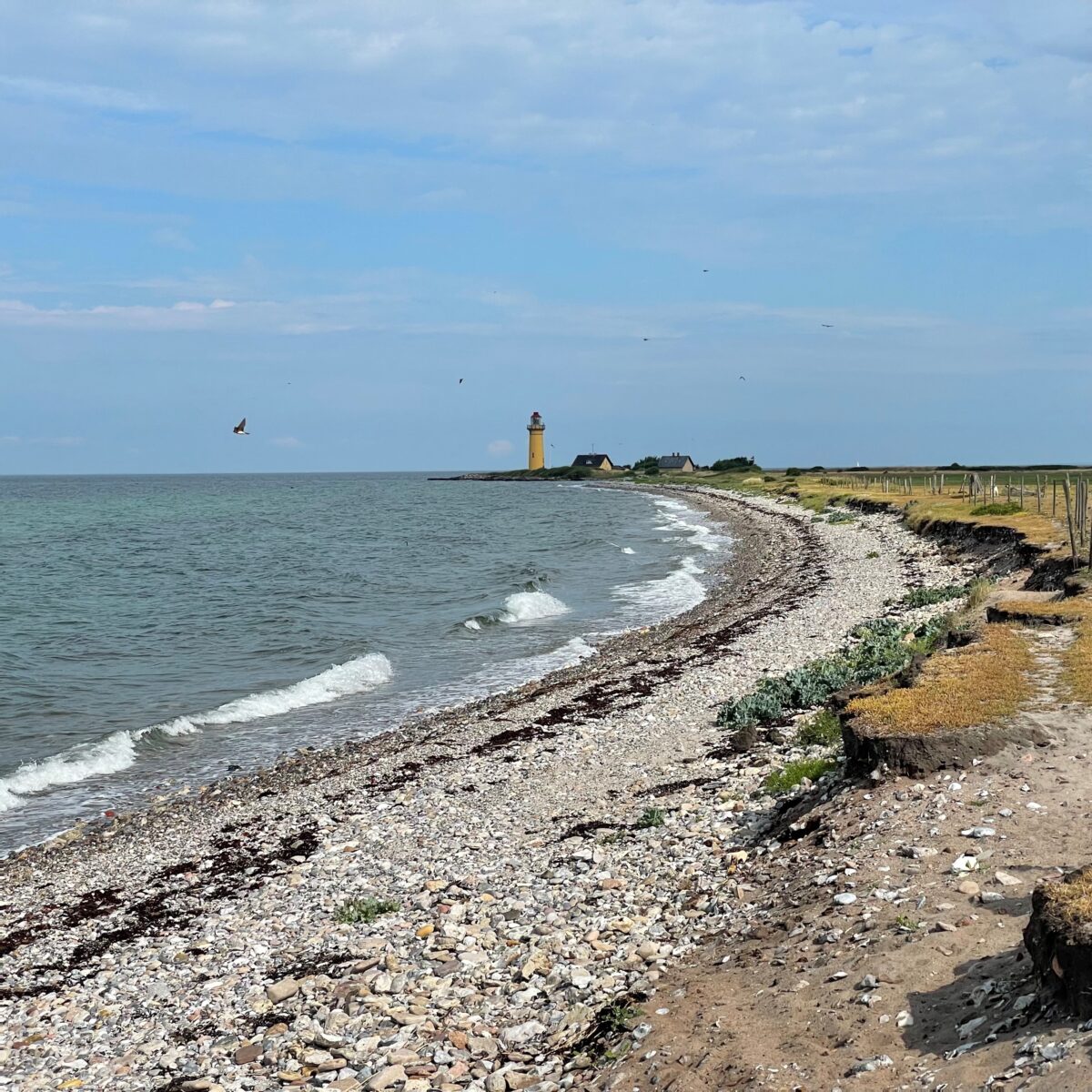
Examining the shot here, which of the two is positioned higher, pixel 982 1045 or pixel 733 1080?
pixel 982 1045

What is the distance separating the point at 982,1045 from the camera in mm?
6090

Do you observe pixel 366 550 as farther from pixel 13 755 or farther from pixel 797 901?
pixel 797 901

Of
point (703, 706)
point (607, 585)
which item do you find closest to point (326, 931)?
point (703, 706)

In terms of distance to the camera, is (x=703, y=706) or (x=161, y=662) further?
(x=161, y=662)

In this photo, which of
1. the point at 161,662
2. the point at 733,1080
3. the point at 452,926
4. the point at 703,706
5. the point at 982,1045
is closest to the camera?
the point at 982,1045

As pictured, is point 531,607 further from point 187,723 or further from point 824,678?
point 824,678

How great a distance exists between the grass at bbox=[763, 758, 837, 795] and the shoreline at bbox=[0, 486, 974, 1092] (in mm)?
358

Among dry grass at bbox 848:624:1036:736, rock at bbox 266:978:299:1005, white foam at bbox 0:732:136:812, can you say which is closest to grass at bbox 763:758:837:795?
dry grass at bbox 848:624:1036:736

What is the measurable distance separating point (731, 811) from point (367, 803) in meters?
6.08

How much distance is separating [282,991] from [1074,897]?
262 inches

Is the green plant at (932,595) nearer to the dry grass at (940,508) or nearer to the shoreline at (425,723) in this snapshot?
the dry grass at (940,508)

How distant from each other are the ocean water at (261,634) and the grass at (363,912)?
738 cm

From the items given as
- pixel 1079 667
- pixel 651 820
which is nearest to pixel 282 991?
pixel 651 820

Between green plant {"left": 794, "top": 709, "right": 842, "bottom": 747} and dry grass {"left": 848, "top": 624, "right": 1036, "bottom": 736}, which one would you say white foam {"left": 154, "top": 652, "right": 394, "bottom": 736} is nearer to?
green plant {"left": 794, "top": 709, "right": 842, "bottom": 747}
